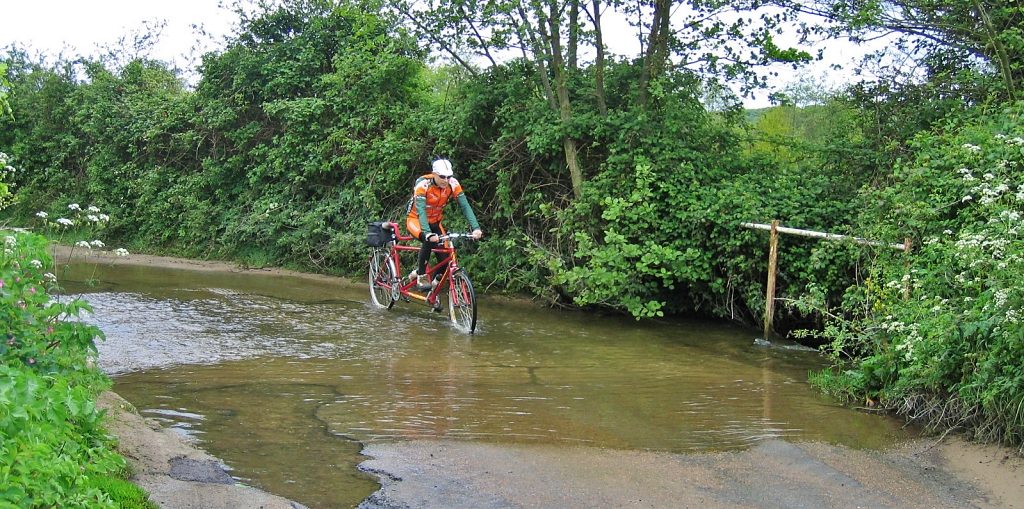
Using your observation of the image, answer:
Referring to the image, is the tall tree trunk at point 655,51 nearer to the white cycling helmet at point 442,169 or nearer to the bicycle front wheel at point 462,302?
the white cycling helmet at point 442,169

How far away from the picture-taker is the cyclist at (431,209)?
1006 cm

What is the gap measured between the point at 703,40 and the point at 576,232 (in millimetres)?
3327

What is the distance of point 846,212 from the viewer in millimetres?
10227

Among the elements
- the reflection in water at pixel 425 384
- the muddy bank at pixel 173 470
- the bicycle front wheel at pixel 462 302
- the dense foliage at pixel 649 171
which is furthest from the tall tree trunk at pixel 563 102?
the muddy bank at pixel 173 470

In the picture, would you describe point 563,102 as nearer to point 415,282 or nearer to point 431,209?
point 431,209

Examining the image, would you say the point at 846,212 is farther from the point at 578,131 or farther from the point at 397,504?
the point at 397,504

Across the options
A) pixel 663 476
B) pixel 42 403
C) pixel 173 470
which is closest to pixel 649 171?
pixel 663 476

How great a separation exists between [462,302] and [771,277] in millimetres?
3504

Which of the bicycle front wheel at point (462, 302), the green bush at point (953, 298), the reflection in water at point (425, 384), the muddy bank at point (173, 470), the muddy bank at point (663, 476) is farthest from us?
the bicycle front wheel at point (462, 302)

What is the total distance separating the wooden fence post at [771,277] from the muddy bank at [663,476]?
156 inches

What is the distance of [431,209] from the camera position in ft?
34.2

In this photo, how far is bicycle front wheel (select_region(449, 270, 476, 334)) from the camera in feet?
32.1

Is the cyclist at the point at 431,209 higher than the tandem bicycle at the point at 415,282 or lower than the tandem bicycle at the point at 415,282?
higher

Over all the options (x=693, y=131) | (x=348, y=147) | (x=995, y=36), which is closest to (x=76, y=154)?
(x=348, y=147)
